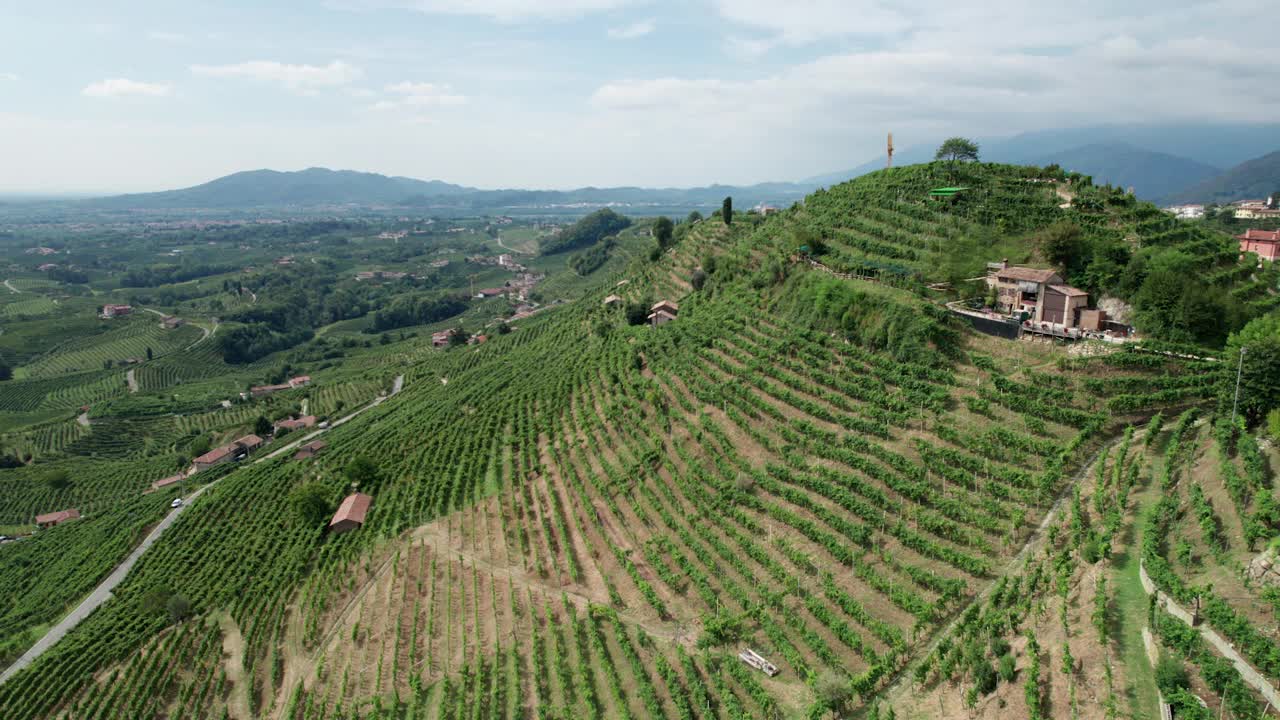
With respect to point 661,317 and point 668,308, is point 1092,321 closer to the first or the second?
point 661,317

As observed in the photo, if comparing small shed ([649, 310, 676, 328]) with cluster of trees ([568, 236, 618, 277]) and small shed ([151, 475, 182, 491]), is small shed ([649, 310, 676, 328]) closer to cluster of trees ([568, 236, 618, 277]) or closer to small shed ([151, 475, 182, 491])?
small shed ([151, 475, 182, 491])

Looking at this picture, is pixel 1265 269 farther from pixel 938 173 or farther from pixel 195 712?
pixel 195 712

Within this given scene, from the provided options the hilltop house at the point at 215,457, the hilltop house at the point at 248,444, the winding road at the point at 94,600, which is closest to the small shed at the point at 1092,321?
the winding road at the point at 94,600

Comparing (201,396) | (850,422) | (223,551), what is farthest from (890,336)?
(201,396)

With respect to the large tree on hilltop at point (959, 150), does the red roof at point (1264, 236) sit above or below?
below

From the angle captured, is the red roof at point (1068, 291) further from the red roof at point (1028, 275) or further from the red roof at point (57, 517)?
the red roof at point (57, 517)

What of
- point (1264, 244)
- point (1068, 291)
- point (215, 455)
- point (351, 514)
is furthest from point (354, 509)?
point (1264, 244)

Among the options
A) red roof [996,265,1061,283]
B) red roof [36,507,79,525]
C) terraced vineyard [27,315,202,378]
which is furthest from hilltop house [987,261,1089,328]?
terraced vineyard [27,315,202,378]
